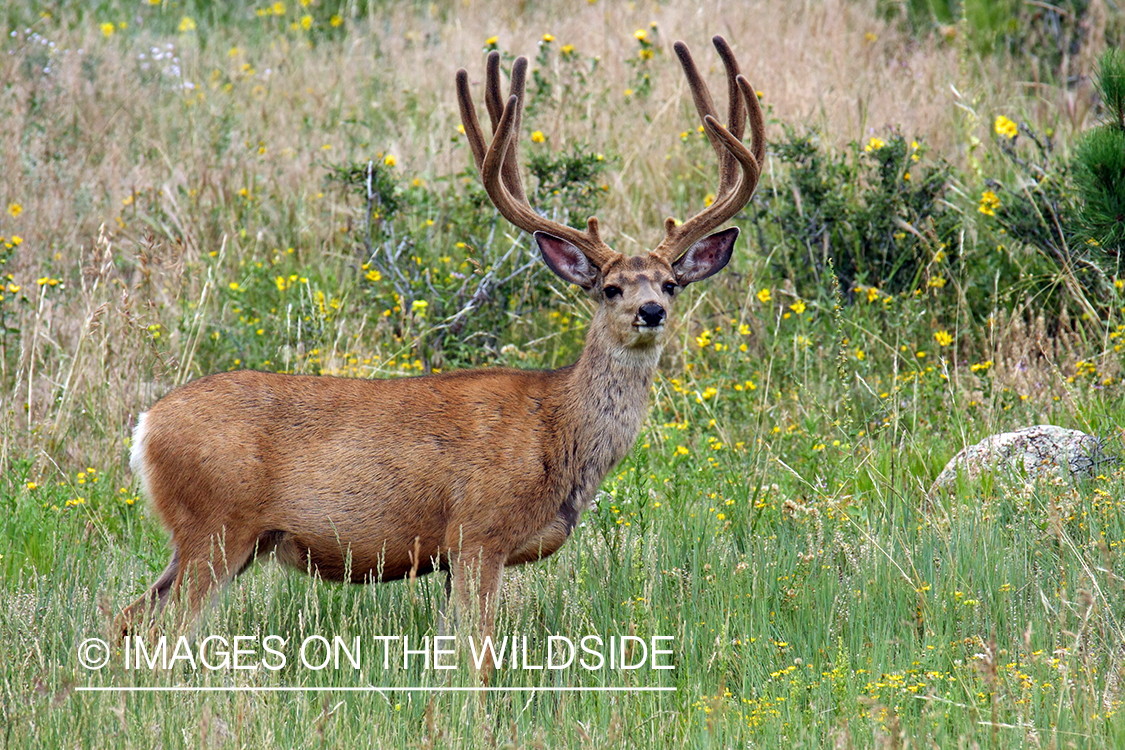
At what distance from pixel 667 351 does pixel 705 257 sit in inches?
101

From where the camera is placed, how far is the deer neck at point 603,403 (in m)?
5.05

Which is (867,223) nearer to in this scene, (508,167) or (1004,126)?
(1004,126)

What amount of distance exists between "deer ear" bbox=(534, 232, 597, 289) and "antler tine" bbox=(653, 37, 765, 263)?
30 cm

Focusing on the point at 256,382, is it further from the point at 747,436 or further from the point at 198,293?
the point at 198,293

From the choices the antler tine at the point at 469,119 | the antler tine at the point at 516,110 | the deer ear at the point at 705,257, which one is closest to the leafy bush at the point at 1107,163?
the deer ear at the point at 705,257

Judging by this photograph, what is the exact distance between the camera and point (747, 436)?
706cm

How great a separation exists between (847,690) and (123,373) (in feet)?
14.8

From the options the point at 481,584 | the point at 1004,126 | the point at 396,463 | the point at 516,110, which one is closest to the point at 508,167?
the point at 516,110

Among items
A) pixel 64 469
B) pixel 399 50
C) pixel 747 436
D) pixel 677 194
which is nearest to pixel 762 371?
pixel 747 436

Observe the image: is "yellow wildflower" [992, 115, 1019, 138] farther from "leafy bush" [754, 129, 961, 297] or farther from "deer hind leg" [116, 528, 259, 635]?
"deer hind leg" [116, 528, 259, 635]

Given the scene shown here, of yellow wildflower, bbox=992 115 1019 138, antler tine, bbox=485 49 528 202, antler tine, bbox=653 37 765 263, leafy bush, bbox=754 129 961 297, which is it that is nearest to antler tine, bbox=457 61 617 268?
antler tine, bbox=485 49 528 202

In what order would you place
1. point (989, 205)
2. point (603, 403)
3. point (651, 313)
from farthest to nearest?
point (989, 205) → point (603, 403) → point (651, 313)

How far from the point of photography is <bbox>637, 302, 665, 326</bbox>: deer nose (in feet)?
16.6

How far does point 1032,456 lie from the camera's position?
235 inches
